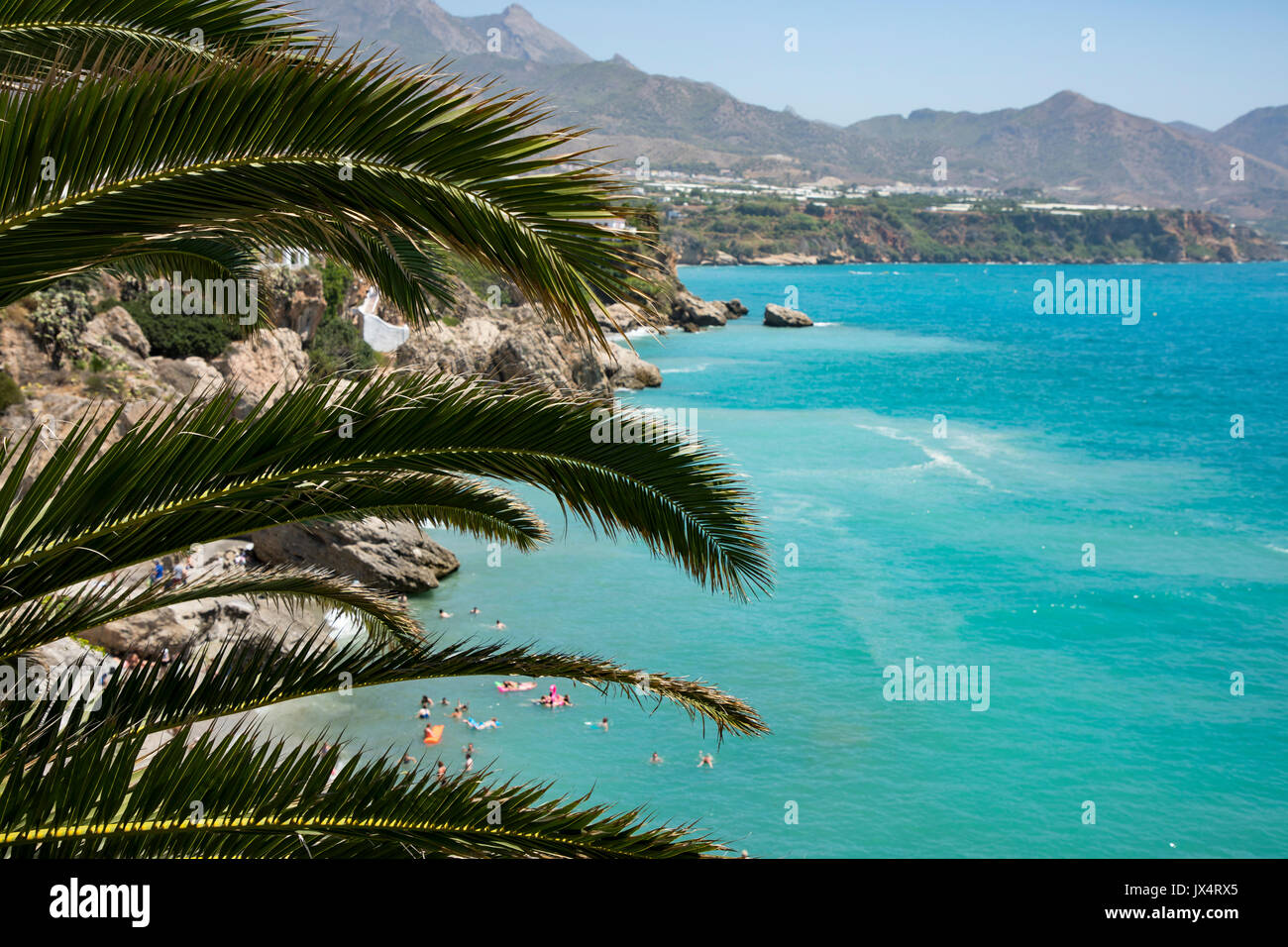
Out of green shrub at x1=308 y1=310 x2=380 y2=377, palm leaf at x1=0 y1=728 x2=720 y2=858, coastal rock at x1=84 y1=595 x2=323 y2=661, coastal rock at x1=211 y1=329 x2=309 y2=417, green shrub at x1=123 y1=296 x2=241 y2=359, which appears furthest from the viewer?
green shrub at x1=308 y1=310 x2=380 y2=377

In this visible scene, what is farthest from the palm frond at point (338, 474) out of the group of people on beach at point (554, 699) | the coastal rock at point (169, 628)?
A: the group of people on beach at point (554, 699)

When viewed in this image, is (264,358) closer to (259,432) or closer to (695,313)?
(259,432)

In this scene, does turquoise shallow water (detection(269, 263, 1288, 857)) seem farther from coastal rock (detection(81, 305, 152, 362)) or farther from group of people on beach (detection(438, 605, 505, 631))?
coastal rock (detection(81, 305, 152, 362))

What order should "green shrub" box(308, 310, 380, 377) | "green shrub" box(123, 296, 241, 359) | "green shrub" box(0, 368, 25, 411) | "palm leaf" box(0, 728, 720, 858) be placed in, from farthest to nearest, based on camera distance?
1. "green shrub" box(308, 310, 380, 377)
2. "green shrub" box(123, 296, 241, 359)
3. "green shrub" box(0, 368, 25, 411)
4. "palm leaf" box(0, 728, 720, 858)

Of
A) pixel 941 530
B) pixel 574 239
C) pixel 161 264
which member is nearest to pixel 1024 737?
pixel 941 530

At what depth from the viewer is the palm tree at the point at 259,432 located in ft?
10.8

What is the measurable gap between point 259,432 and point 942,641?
24635 mm

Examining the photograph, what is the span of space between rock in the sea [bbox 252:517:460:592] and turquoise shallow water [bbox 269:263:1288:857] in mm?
914

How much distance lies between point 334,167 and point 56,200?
91cm

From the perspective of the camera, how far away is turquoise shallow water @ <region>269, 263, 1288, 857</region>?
18.1 m

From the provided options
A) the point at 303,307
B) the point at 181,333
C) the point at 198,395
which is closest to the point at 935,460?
→ the point at 303,307

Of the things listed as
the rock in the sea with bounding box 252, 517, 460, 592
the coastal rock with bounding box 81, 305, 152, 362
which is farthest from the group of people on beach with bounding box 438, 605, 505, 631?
the coastal rock with bounding box 81, 305, 152, 362

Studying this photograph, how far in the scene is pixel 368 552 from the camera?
23109mm
